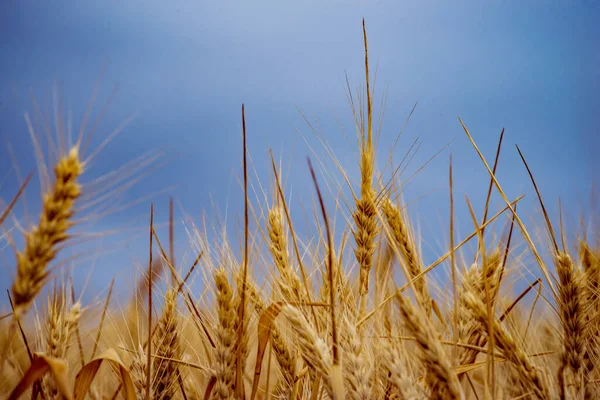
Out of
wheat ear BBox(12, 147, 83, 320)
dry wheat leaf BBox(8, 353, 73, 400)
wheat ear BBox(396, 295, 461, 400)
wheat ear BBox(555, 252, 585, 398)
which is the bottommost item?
wheat ear BBox(555, 252, 585, 398)

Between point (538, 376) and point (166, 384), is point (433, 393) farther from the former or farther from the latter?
point (166, 384)

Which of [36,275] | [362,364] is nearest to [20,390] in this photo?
[36,275]

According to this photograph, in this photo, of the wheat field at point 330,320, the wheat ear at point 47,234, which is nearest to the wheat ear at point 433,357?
the wheat field at point 330,320

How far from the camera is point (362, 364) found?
1043 millimetres

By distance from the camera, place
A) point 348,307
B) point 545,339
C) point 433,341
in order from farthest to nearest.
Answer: point 545,339 < point 348,307 < point 433,341

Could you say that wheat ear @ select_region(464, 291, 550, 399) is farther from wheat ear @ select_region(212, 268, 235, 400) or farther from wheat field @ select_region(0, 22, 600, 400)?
wheat ear @ select_region(212, 268, 235, 400)

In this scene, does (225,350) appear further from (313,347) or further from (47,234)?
(47,234)

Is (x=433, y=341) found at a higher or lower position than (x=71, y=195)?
lower

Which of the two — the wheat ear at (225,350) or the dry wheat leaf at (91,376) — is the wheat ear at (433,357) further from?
the dry wheat leaf at (91,376)

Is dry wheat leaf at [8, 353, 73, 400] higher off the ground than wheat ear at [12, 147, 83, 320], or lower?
lower

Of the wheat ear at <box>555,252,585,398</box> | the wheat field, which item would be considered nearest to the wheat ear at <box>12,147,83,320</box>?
the wheat field

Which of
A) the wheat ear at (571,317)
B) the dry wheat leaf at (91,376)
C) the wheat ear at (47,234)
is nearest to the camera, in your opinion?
the wheat ear at (47,234)

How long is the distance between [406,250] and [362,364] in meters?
0.54

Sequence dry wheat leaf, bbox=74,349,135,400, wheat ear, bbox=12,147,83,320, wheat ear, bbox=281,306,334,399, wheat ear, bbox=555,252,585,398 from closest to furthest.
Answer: wheat ear, bbox=12,147,83,320
wheat ear, bbox=281,306,334,399
dry wheat leaf, bbox=74,349,135,400
wheat ear, bbox=555,252,585,398
